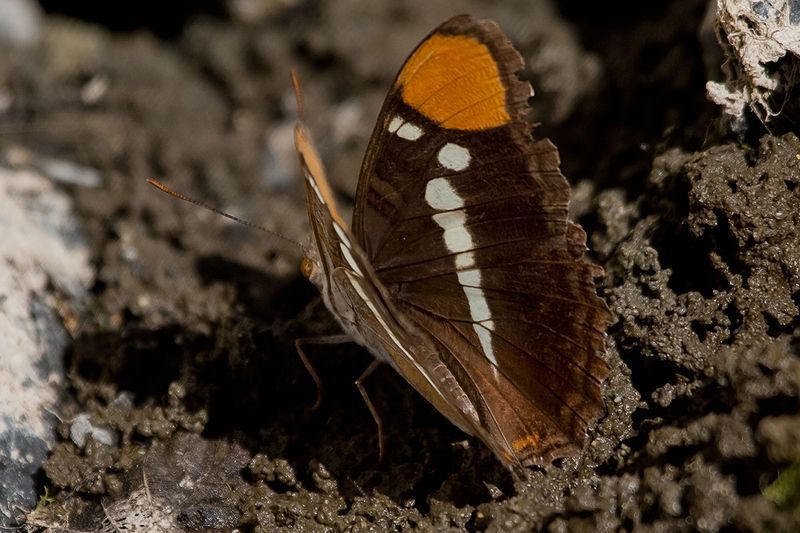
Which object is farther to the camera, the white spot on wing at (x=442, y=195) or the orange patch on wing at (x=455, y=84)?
the white spot on wing at (x=442, y=195)

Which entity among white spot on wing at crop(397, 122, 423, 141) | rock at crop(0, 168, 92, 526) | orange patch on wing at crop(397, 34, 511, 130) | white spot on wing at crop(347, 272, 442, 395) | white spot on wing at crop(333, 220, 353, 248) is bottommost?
rock at crop(0, 168, 92, 526)

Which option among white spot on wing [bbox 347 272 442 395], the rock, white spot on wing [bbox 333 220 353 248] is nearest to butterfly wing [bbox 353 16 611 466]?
white spot on wing [bbox 347 272 442 395]

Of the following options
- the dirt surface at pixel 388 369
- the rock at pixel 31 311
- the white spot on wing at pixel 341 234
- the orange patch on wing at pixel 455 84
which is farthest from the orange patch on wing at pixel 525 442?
the rock at pixel 31 311

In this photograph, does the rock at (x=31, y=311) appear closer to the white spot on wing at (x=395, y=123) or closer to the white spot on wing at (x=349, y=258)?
the white spot on wing at (x=349, y=258)

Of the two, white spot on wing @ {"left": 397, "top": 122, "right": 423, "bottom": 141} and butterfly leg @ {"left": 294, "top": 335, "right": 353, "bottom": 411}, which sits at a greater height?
white spot on wing @ {"left": 397, "top": 122, "right": 423, "bottom": 141}

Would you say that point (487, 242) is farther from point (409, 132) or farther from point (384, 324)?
point (384, 324)

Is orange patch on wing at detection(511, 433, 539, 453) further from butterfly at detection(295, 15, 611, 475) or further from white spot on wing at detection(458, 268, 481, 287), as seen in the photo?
white spot on wing at detection(458, 268, 481, 287)
